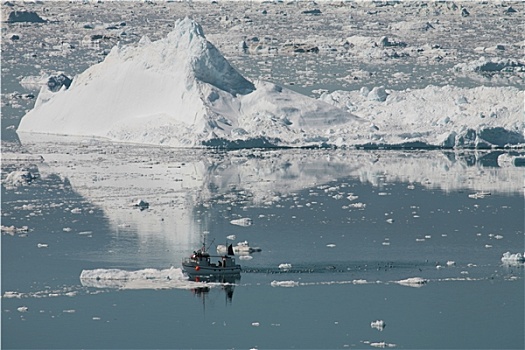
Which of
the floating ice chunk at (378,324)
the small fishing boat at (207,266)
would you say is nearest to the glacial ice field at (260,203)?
the floating ice chunk at (378,324)

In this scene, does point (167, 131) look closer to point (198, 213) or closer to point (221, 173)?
point (221, 173)

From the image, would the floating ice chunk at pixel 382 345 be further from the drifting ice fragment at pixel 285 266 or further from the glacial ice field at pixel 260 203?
the drifting ice fragment at pixel 285 266

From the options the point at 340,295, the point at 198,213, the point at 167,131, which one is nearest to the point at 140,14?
the point at 167,131

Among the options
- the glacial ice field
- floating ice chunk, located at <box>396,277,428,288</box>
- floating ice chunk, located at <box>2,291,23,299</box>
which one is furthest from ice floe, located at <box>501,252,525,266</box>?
floating ice chunk, located at <box>2,291,23,299</box>

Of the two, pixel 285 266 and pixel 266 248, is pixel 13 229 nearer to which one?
pixel 266 248

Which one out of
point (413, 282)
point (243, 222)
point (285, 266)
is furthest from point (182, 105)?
point (413, 282)

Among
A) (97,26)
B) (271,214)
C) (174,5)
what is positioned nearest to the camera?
(271,214)
